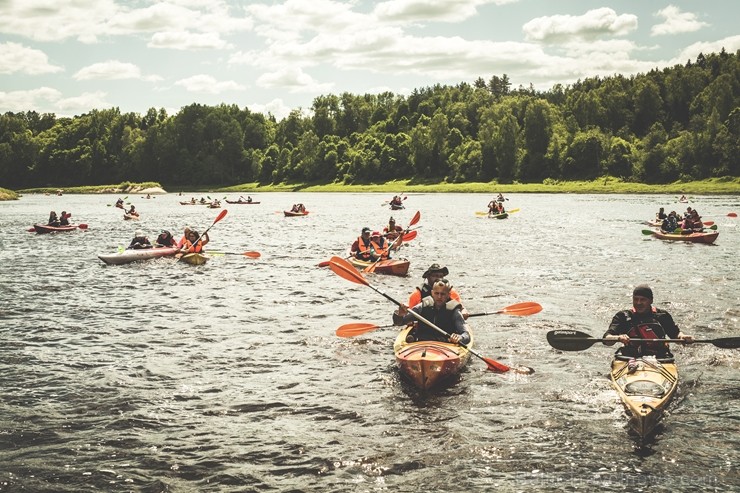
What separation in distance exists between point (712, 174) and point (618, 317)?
88.2m

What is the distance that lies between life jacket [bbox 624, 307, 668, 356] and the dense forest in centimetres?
8677

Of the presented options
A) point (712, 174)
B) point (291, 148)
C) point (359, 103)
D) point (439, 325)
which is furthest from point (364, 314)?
point (359, 103)

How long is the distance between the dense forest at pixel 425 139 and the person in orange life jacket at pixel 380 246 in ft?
249

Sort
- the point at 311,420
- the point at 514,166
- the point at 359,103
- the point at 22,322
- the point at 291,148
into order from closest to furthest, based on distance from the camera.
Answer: the point at 311,420, the point at 22,322, the point at 514,166, the point at 291,148, the point at 359,103

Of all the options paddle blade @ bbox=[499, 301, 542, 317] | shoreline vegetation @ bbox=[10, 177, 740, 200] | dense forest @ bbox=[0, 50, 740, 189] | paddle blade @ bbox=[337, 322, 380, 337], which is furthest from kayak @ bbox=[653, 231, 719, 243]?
dense forest @ bbox=[0, 50, 740, 189]

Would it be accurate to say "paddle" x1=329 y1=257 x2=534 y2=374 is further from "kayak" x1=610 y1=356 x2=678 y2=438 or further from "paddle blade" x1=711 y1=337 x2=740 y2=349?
"paddle blade" x1=711 y1=337 x2=740 y2=349

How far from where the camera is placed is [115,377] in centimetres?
1171

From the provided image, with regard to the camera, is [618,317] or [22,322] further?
[22,322]

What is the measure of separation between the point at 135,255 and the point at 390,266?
10895 millimetres

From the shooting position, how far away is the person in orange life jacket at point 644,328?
10.6 meters

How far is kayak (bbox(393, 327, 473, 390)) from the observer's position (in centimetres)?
1046

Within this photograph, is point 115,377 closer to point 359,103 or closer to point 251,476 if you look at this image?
point 251,476

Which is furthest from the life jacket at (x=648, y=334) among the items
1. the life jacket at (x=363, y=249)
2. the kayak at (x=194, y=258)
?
the kayak at (x=194, y=258)

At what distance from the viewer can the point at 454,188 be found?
103 metres
